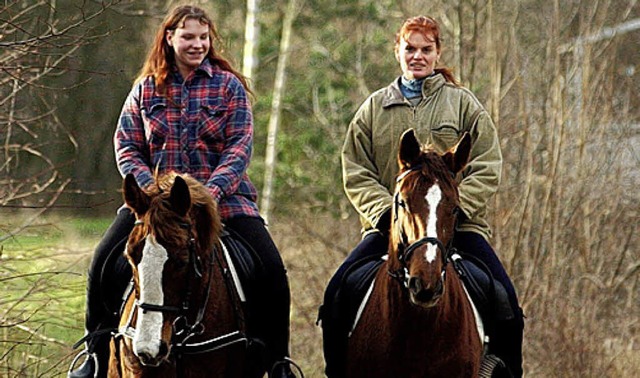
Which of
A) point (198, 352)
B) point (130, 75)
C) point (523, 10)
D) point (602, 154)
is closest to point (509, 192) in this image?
point (602, 154)

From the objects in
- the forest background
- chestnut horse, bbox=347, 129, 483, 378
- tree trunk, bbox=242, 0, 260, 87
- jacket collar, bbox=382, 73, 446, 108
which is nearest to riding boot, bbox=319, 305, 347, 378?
chestnut horse, bbox=347, 129, 483, 378

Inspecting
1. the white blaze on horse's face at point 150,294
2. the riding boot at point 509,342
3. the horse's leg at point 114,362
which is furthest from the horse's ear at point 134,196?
the riding boot at point 509,342

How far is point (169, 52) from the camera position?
836cm

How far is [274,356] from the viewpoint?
27.3 ft

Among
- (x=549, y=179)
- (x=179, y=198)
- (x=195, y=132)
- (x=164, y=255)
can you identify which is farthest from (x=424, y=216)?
(x=549, y=179)

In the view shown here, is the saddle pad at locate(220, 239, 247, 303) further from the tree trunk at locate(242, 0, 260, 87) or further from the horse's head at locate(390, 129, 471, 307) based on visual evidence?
the tree trunk at locate(242, 0, 260, 87)

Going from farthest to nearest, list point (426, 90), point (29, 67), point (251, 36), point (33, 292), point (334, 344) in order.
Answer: point (251, 36)
point (33, 292)
point (29, 67)
point (426, 90)
point (334, 344)

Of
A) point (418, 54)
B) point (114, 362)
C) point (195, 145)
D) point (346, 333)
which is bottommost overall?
point (114, 362)

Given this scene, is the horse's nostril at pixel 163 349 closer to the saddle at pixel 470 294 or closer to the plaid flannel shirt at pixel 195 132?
the plaid flannel shirt at pixel 195 132

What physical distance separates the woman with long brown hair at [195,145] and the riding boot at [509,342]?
1.40 meters

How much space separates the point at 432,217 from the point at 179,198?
4.65 ft

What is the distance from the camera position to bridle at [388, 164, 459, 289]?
7.00 m

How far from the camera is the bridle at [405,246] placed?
7000mm

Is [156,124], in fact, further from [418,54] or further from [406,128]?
[418,54]
